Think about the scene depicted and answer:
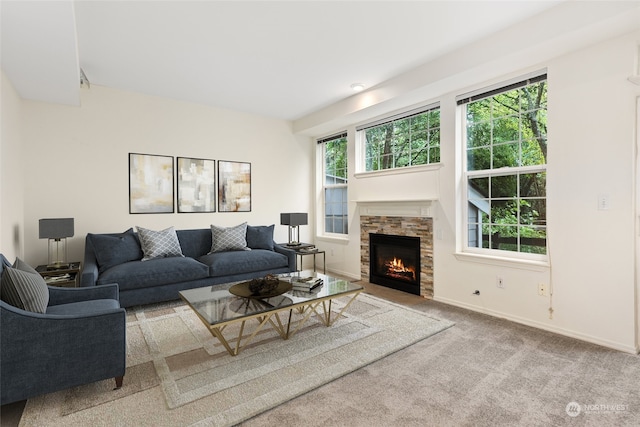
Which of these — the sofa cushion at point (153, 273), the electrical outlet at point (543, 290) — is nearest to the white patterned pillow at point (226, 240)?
the sofa cushion at point (153, 273)

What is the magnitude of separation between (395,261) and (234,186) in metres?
2.78

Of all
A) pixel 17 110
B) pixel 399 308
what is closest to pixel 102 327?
pixel 399 308

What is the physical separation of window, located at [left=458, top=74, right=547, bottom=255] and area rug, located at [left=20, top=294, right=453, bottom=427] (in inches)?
46.8

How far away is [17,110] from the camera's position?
342cm

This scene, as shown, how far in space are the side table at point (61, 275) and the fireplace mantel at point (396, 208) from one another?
A: 3689 mm

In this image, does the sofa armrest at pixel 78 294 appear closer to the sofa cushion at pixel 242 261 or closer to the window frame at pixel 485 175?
the sofa cushion at pixel 242 261

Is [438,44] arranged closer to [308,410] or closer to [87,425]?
[308,410]

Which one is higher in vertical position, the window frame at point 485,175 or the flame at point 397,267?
the window frame at point 485,175

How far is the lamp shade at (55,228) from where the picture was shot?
342 cm

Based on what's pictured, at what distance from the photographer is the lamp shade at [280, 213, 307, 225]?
16.8 feet

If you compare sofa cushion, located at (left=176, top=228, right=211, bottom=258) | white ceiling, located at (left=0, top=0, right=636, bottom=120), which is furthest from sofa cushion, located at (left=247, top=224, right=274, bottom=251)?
white ceiling, located at (left=0, top=0, right=636, bottom=120)

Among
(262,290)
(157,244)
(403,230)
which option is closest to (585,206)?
(403,230)

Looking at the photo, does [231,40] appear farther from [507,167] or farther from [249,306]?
[507,167]

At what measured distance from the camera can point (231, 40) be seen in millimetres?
2971
